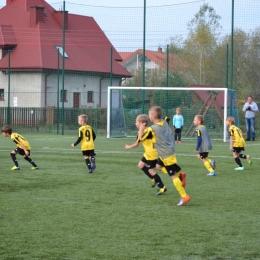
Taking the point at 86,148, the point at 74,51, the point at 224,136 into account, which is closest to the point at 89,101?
the point at 74,51

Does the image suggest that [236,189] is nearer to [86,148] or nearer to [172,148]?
[172,148]

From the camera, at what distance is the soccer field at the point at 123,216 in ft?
20.9

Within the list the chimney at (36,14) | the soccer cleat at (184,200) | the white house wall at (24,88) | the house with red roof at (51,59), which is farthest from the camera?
the chimney at (36,14)

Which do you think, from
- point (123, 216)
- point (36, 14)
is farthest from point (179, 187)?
point (36, 14)

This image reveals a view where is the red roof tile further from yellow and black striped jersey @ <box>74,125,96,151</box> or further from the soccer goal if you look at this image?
yellow and black striped jersey @ <box>74,125,96,151</box>

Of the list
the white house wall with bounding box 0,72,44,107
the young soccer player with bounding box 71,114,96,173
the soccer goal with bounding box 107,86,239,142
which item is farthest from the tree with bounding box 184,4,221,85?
the young soccer player with bounding box 71,114,96,173

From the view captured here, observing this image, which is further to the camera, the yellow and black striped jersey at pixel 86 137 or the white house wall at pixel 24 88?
the white house wall at pixel 24 88

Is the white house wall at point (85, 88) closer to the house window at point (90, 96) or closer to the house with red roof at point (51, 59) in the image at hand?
the house with red roof at point (51, 59)

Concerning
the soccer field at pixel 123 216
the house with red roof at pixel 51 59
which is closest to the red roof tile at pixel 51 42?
the house with red roof at pixel 51 59

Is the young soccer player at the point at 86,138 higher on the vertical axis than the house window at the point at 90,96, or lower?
lower

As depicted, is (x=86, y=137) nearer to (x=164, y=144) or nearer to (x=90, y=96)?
(x=164, y=144)

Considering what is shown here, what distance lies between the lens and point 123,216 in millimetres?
8227

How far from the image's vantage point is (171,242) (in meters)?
6.73

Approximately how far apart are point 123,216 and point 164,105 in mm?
21835
